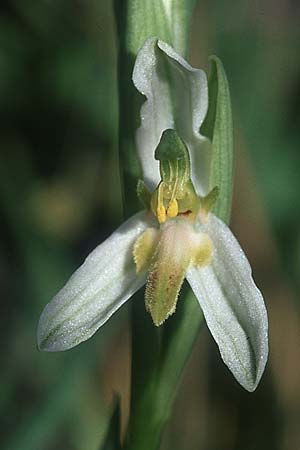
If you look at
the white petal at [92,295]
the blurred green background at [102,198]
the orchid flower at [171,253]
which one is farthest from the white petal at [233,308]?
the blurred green background at [102,198]

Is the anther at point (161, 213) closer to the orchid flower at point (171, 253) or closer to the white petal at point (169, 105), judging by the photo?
the orchid flower at point (171, 253)

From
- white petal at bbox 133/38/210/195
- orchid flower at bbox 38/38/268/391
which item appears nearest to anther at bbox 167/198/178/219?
orchid flower at bbox 38/38/268/391

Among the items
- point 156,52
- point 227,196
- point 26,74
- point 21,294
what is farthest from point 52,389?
point 26,74

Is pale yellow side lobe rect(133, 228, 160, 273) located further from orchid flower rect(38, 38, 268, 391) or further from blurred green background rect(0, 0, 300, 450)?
blurred green background rect(0, 0, 300, 450)

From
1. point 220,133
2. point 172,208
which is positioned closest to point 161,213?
point 172,208

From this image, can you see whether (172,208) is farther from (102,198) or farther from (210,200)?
(102,198)

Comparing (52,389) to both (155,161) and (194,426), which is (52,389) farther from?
(155,161)
